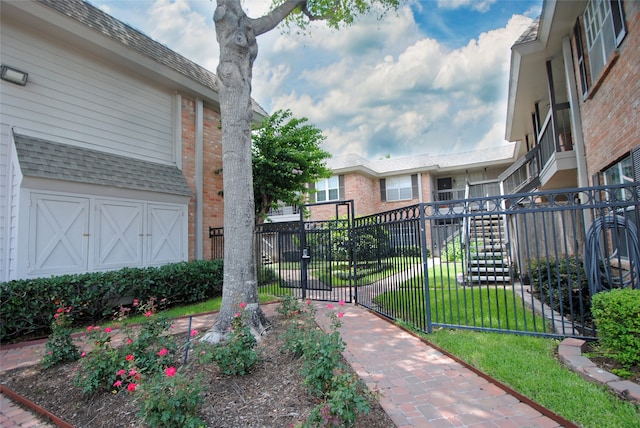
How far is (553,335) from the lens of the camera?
4.01 metres

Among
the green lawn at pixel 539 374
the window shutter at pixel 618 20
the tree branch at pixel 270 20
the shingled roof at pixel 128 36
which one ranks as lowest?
the green lawn at pixel 539 374

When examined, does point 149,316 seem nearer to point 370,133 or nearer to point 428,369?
point 428,369

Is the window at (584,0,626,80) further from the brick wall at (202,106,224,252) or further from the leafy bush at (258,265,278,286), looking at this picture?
the brick wall at (202,106,224,252)

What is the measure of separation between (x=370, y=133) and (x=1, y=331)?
22668mm

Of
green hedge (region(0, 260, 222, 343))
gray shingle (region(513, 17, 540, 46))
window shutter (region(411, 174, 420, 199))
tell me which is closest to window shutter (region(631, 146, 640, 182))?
gray shingle (region(513, 17, 540, 46))

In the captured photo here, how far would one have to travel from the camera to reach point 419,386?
3.14 metres

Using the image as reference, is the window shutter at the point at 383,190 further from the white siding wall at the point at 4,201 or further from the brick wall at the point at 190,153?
the white siding wall at the point at 4,201

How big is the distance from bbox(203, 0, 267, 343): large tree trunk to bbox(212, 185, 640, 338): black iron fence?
7.88ft

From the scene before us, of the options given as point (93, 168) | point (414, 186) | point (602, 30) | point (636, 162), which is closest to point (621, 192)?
point (636, 162)

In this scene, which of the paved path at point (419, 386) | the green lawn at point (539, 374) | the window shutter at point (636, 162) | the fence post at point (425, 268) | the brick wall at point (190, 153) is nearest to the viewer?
the green lawn at point (539, 374)

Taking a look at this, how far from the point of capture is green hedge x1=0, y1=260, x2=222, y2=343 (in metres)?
5.19

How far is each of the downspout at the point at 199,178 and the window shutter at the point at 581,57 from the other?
929 cm

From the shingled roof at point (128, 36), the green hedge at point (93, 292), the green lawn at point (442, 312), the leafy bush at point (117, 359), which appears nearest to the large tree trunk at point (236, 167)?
the leafy bush at point (117, 359)

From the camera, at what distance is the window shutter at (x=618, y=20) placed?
4.61m
